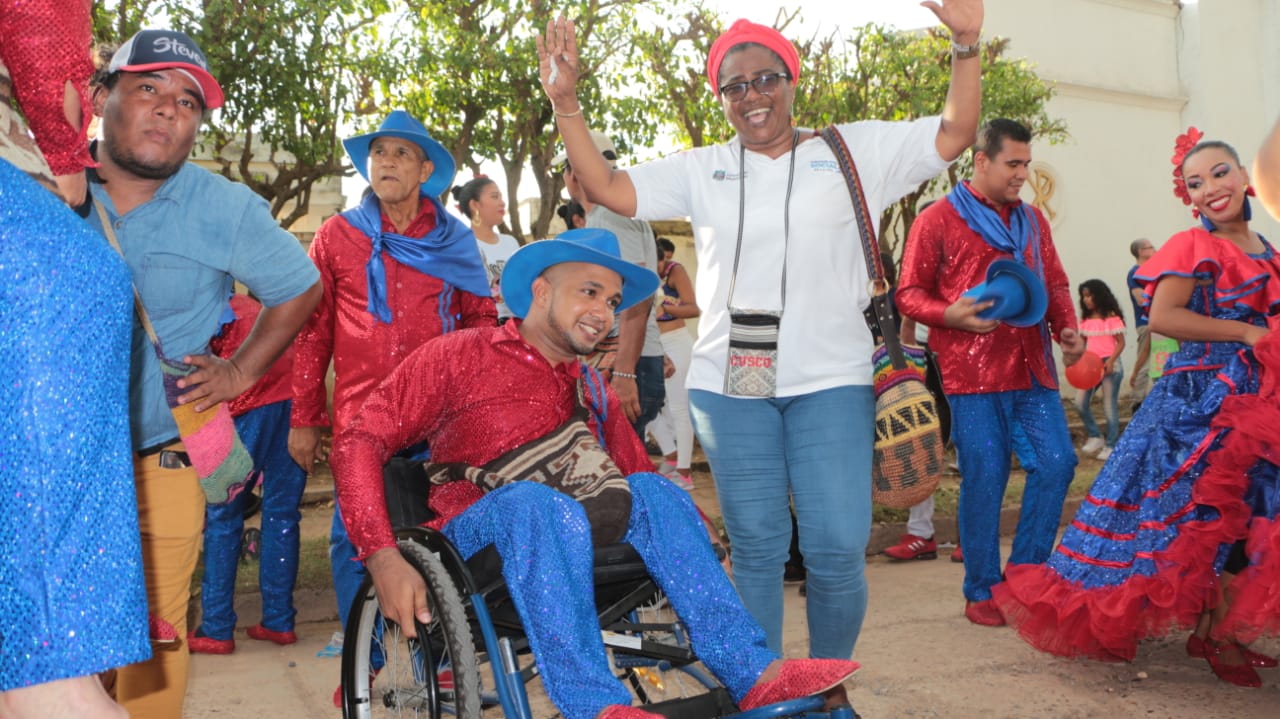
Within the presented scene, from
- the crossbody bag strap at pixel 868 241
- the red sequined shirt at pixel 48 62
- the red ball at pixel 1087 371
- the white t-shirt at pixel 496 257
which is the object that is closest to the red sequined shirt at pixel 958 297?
the crossbody bag strap at pixel 868 241

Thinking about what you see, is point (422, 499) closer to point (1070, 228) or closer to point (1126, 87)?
point (1070, 228)

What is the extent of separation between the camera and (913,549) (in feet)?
23.8

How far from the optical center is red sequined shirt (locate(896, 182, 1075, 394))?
539 cm

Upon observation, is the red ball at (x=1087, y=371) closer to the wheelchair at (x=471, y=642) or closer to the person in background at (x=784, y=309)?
the person in background at (x=784, y=309)

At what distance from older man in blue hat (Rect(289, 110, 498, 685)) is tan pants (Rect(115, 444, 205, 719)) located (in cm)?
135

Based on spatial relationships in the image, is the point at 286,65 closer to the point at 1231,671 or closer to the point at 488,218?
the point at 488,218

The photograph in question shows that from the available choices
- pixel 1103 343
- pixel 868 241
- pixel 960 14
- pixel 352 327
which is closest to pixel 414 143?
pixel 352 327

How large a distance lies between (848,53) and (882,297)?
10154mm

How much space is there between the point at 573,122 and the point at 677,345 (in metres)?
5.32

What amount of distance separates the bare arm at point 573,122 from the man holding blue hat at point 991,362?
2033 millimetres

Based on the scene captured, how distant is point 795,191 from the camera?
3652mm

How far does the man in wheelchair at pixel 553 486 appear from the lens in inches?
118

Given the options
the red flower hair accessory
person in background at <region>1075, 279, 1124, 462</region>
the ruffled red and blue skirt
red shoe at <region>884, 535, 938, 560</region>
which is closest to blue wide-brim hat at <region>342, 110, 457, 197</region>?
the ruffled red and blue skirt

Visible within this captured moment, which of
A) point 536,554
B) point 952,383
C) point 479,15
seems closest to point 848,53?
point 479,15
